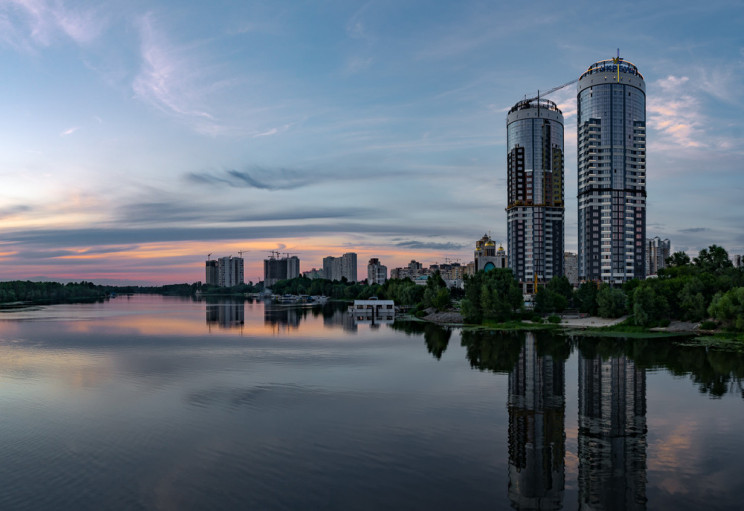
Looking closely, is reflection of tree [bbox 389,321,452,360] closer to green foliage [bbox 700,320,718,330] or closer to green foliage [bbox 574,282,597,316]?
green foliage [bbox 574,282,597,316]

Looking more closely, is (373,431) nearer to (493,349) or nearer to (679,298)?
(493,349)

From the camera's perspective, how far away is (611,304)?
8869cm

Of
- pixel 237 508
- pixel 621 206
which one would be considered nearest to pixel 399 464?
pixel 237 508

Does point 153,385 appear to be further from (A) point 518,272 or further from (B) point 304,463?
(A) point 518,272

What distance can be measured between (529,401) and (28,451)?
30311mm

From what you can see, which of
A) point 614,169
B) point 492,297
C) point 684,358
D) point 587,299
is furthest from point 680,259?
point 684,358

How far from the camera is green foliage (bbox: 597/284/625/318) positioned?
3487 inches

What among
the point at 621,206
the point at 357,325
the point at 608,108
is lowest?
the point at 357,325

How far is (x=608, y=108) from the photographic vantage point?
148m

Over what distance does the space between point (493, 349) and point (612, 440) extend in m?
36.4

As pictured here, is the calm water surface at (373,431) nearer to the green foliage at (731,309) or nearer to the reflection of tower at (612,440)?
the reflection of tower at (612,440)

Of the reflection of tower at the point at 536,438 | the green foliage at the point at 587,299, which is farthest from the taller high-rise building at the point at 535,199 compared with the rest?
the reflection of tower at the point at 536,438

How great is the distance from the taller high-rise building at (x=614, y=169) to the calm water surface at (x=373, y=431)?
97192 mm

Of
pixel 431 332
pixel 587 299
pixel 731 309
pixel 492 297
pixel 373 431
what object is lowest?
pixel 431 332
